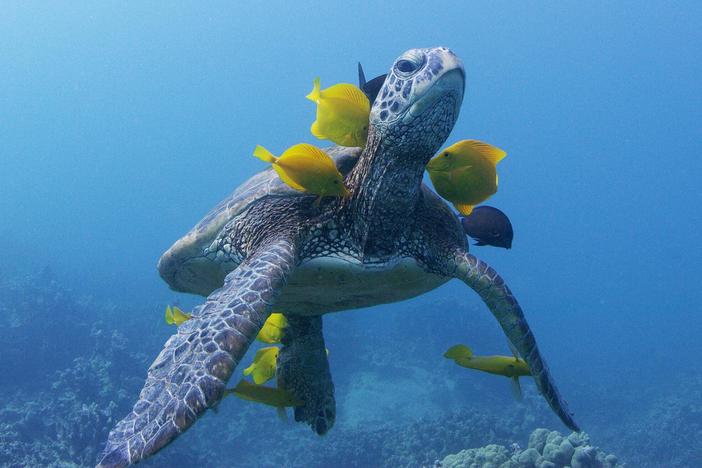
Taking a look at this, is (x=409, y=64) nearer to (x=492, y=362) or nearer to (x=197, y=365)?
(x=197, y=365)

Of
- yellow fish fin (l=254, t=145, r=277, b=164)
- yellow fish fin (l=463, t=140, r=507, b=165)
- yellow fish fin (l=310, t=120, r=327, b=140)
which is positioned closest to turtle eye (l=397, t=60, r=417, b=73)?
yellow fish fin (l=310, t=120, r=327, b=140)

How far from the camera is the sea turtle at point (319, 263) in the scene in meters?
2.12

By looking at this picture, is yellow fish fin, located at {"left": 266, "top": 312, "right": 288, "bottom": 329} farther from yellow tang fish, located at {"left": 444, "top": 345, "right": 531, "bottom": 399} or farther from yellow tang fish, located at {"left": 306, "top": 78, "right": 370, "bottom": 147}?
yellow tang fish, located at {"left": 306, "top": 78, "right": 370, "bottom": 147}

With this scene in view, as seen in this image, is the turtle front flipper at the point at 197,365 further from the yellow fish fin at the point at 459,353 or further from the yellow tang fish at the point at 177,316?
the yellow tang fish at the point at 177,316

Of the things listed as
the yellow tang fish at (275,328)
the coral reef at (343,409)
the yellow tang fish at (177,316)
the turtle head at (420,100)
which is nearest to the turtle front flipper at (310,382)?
the yellow tang fish at (275,328)

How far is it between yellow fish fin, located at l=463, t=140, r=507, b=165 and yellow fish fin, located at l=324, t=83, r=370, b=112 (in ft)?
2.71

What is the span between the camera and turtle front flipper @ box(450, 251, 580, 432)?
3262 millimetres

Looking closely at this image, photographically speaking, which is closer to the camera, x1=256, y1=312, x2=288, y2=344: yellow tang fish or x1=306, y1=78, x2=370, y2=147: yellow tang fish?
x1=306, y1=78, x2=370, y2=147: yellow tang fish

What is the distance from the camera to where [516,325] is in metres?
3.31

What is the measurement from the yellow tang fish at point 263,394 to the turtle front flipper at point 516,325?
2.01 metres

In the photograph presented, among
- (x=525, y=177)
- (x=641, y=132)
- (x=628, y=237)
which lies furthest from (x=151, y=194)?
(x=641, y=132)

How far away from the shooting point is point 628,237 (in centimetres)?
11975

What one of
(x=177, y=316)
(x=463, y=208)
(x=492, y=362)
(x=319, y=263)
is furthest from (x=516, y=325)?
(x=177, y=316)

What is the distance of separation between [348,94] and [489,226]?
1.96 m
